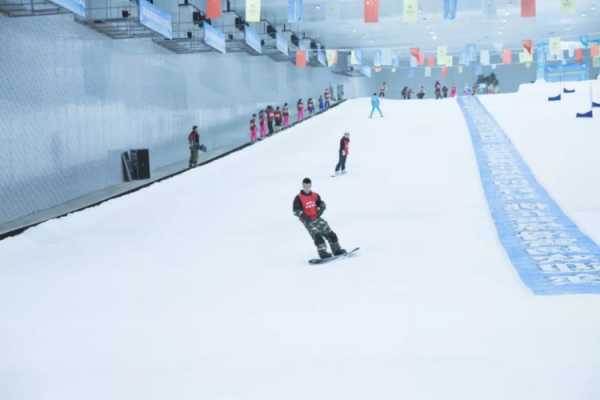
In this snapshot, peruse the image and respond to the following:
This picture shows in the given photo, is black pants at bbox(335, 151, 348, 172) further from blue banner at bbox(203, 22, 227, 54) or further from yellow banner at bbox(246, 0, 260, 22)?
blue banner at bbox(203, 22, 227, 54)

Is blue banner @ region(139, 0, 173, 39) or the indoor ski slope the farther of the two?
blue banner @ region(139, 0, 173, 39)

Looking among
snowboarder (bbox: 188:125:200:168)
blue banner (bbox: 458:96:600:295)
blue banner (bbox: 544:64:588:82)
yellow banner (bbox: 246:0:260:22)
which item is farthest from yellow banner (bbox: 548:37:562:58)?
blue banner (bbox: 544:64:588:82)

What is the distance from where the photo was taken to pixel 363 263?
10320 millimetres

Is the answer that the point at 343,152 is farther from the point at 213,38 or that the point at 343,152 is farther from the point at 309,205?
the point at 309,205

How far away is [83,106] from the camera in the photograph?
18.7 metres

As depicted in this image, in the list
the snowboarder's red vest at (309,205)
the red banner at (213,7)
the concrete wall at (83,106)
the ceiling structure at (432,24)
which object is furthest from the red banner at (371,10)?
the snowboarder's red vest at (309,205)

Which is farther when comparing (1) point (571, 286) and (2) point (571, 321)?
(1) point (571, 286)

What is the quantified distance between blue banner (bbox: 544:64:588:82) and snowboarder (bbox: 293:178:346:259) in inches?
2115

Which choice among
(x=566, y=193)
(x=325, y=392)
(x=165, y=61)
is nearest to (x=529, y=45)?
(x=165, y=61)

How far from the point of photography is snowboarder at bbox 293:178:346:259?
→ 10.4 m

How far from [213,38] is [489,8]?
1447 centimetres

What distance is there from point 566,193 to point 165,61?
45.8 ft

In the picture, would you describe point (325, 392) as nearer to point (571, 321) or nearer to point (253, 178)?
point (571, 321)

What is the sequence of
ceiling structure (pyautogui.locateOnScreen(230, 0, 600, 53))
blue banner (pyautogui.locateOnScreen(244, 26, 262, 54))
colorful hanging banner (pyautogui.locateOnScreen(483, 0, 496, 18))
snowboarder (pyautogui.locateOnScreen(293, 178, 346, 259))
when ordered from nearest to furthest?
snowboarder (pyautogui.locateOnScreen(293, 178, 346, 259)) < blue banner (pyautogui.locateOnScreen(244, 26, 262, 54)) < colorful hanging banner (pyautogui.locateOnScreen(483, 0, 496, 18)) < ceiling structure (pyautogui.locateOnScreen(230, 0, 600, 53))
